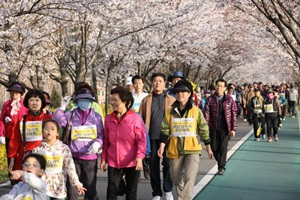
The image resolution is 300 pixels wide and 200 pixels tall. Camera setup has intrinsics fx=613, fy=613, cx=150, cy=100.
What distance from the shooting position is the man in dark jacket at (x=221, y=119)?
34.7 ft

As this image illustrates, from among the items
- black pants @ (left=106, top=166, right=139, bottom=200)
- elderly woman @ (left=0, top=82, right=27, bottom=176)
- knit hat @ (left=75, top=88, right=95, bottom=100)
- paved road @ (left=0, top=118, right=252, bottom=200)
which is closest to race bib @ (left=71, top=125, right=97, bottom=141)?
knit hat @ (left=75, top=88, right=95, bottom=100)

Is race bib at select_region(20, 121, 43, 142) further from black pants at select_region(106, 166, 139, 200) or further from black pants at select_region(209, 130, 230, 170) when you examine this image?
black pants at select_region(209, 130, 230, 170)

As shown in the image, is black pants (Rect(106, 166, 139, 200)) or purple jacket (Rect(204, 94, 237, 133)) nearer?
black pants (Rect(106, 166, 139, 200))

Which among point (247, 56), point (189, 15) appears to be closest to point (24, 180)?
point (189, 15)

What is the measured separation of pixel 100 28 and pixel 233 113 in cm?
1145

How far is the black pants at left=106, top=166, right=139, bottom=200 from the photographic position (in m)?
6.82

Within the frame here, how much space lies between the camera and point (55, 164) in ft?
19.6

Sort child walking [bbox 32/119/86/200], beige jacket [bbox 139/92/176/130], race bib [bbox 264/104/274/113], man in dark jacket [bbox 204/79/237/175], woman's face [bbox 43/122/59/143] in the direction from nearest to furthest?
child walking [bbox 32/119/86/200] → woman's face [bbox 43/122/59/143] → beige jacket [bbox 139/92/176/130] → man in dark jacket [bbox 204/79/237/175] → race bib [bbox 264/104/274/113]

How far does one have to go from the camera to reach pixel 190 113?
726 cm

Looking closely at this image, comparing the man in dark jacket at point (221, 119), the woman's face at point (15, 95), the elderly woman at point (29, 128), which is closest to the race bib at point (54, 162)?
the elderly woman at point (29, 128)

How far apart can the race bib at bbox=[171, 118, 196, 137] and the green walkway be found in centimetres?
147

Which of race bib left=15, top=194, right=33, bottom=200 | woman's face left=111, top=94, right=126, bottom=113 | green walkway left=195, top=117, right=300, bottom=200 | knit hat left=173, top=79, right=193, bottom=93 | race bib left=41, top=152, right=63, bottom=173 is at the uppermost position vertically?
knit hat left=173, top=79, right=193, bottom=93

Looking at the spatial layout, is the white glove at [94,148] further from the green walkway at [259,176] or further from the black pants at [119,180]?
Result: the green walkway at [259,176]

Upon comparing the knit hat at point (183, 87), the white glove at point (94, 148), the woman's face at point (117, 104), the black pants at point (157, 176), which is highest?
the knit hat at point (183, 87)
